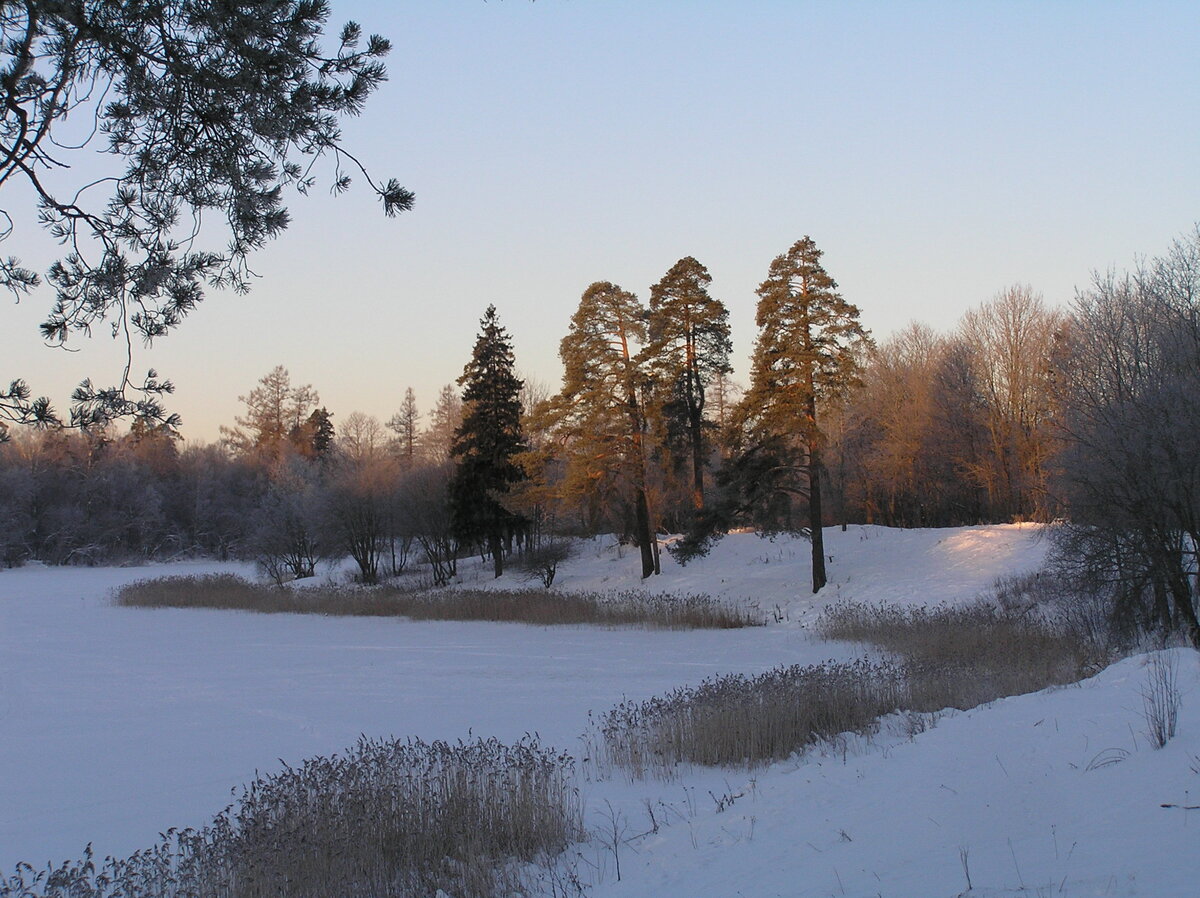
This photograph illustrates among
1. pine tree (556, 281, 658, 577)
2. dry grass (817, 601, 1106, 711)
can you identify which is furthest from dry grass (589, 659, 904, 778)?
pine tree (556, 281, 658, 577)

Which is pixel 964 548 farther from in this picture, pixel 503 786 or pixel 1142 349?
pixel 503 786

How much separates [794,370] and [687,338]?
314 inches

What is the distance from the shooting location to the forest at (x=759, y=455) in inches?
598

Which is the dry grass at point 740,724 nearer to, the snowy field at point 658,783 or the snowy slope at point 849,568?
the snowy field at point 658,783

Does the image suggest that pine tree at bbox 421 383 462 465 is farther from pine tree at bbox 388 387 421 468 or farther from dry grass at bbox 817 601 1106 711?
dry grass at bbox 817 601 1106 711

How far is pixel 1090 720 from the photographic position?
6.68 metres

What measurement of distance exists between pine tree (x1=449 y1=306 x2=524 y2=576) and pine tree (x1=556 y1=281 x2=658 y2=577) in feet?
20.9

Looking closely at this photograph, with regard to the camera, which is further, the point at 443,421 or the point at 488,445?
the point at 443,421

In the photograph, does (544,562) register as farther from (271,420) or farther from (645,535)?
(271,420)

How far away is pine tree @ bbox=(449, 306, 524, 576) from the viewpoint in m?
38.2

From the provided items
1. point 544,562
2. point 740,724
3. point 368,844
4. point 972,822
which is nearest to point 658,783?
point 740,724

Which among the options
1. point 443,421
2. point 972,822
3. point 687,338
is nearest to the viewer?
point 972,822

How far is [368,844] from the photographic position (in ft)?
19.7

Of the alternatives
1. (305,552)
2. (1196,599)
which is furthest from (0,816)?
(305,552)
